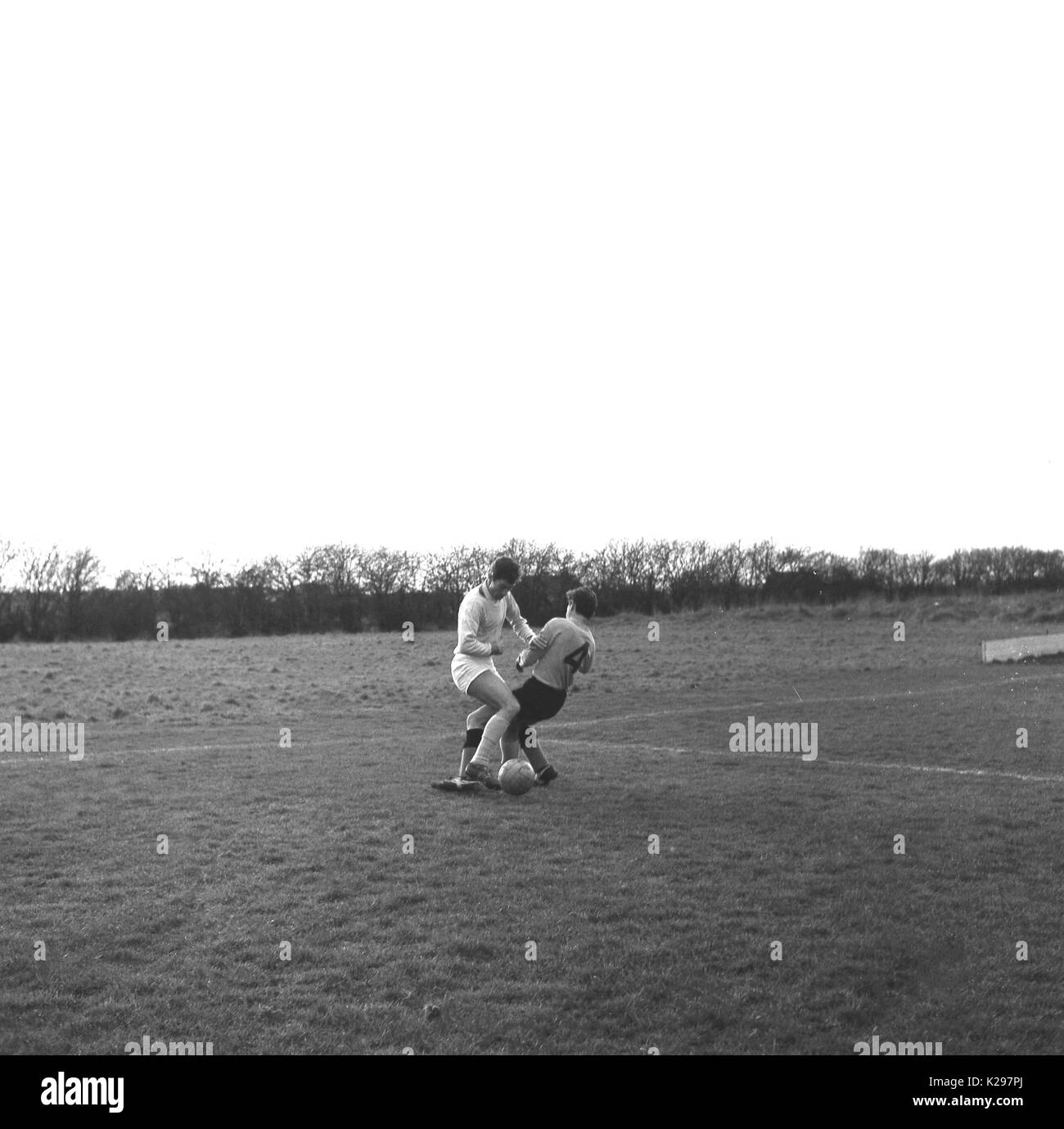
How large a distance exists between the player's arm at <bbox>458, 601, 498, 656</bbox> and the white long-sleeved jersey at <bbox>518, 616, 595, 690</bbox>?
1.32 feet

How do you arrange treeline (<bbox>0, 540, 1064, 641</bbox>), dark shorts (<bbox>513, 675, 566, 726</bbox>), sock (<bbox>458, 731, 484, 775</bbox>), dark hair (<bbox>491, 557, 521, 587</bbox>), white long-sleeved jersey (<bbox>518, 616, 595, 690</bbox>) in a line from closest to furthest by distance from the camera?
dark hair (<bbox>491, 557, 521, 587</bbox>)
white long-sleeved jersey (<bbox>518, 616, 595, 690</bbox>)
dark shorts (<bbox>513, 675, 566, 726</bbox>)
sock (<bbox>458, 731, 484, 775</bbox>)
treeline (<bbox>0, 540, 1064, 641</bbox>)

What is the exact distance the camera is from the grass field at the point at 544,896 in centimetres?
543

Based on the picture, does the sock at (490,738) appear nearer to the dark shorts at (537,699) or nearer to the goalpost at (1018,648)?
the dark shorts at (537,699)

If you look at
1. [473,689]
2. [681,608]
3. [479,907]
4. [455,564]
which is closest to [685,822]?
[473,689]

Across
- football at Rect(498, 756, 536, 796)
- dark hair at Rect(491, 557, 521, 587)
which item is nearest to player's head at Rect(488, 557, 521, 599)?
dark hair at Rect(491, 557, 521, 587)

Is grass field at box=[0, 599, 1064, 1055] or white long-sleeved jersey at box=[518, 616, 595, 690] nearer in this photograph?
grass field at box=[0, 599, 1064, 1055]

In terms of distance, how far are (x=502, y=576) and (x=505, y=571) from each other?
7 cm

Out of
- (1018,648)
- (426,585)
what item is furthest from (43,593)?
(1018,648)

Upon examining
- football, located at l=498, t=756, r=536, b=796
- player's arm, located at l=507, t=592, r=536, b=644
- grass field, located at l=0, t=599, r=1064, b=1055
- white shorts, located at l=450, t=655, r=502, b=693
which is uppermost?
player's arm, located at l=507, t=592, r=536, b=644

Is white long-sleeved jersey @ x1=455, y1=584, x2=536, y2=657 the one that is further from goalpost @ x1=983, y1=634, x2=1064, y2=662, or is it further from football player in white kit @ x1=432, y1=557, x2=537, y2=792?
goalpost @ x1=983, y1=634, x2=1064, y2=662

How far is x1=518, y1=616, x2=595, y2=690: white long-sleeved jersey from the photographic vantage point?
11.3m

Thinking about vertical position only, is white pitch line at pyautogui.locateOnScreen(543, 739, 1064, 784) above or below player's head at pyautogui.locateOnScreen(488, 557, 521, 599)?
below

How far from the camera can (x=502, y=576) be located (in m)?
11.1
